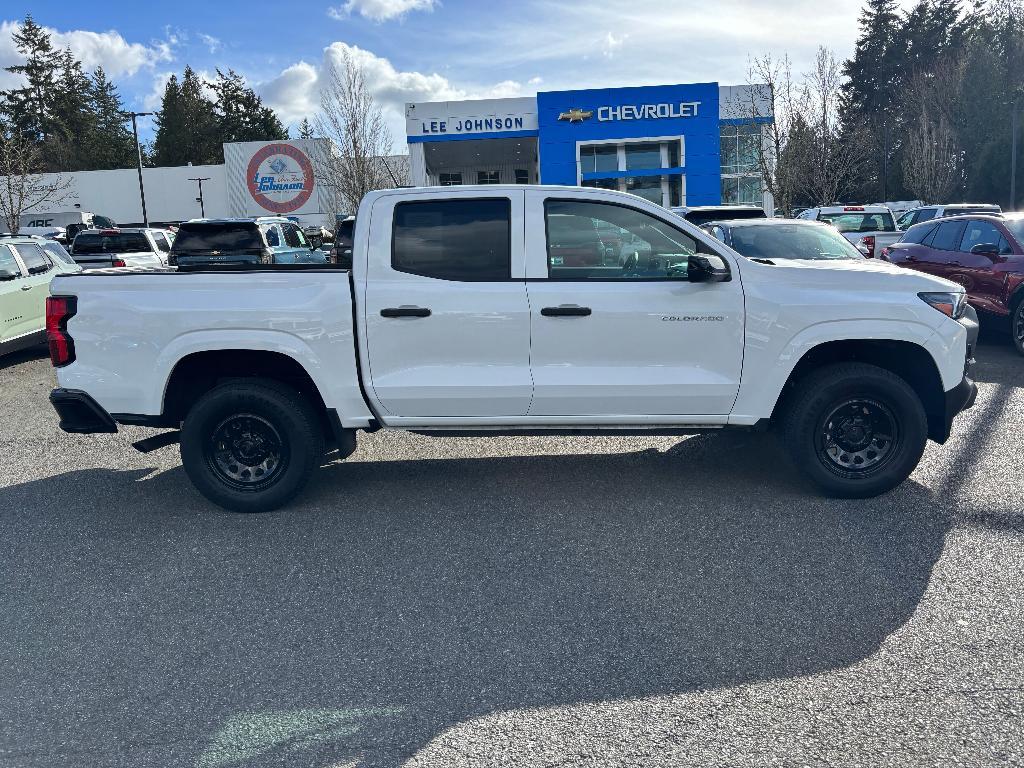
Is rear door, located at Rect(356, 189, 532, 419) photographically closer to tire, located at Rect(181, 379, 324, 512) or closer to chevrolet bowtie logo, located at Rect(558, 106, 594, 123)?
tire, located at Rect(181, 379, 324, 512)

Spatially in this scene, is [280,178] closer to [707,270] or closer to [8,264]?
[8,264]

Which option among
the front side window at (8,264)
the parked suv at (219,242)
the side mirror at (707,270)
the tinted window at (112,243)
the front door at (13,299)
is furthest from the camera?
the tinted window at (112,243)

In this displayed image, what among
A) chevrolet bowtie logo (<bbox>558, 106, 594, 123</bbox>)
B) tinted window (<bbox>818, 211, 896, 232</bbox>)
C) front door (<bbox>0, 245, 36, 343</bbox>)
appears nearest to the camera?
front door (<bbox>0, 245, 36, 343</bbox>)

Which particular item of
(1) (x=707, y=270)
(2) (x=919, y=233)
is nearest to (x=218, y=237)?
(2) (x=919, y=233)

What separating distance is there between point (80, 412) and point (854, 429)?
499cm

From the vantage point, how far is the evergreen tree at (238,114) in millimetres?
93688

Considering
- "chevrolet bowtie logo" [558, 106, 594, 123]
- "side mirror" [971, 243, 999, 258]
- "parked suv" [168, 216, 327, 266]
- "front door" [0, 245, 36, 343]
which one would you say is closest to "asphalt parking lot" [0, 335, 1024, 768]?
"side mirror" [971, 243, 999, 258]

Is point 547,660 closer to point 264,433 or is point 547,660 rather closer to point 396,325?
point 396,325

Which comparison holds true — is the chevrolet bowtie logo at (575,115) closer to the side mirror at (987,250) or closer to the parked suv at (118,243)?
the parked suv at (118,243)

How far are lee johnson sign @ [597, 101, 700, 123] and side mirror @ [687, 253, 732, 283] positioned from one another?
121 feet

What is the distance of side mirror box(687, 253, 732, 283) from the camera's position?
16.1ft

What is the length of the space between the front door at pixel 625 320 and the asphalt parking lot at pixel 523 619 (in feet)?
2.51

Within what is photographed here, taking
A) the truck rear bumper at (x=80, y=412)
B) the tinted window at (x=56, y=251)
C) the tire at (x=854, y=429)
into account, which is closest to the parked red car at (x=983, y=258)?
the tire at (x=854, y=429)

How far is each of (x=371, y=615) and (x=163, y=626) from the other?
0.98 meters
